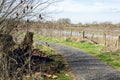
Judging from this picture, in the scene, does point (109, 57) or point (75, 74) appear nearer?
point (75, 74)

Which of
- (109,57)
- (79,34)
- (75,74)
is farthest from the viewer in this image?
(79,34)

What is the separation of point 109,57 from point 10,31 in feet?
36.4

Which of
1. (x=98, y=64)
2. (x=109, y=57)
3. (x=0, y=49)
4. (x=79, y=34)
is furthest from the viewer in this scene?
(x=79, y=34)

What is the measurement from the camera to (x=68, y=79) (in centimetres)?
1628

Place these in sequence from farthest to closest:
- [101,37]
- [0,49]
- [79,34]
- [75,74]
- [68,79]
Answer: [79,34], [101,37], [75,74], [68,79], [0,49]

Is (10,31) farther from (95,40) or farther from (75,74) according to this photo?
(95,40)

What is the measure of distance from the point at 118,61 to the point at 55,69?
523 cm

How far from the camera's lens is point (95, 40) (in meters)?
38.2

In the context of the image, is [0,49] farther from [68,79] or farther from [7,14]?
[68,79]

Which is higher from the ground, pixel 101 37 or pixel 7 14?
pixel 7 14

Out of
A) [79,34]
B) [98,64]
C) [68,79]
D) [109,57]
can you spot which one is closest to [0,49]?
[68,79]

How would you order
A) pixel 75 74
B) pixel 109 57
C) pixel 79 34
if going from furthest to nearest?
pixel 79 34 → pixel 109 57 → pixel 75 74

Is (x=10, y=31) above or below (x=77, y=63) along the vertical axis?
above

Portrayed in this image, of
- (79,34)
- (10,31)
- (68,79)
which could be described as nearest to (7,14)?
(10,31)
